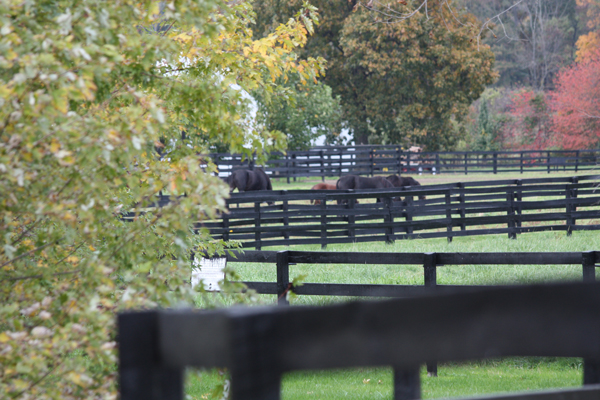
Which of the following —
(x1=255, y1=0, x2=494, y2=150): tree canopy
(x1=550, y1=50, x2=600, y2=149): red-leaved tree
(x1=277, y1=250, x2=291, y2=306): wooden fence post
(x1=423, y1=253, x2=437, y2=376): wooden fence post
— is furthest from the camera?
(x1=550, y1=50, x2=600, y2=149): red-leaved tree

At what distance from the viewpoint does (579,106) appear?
126ft

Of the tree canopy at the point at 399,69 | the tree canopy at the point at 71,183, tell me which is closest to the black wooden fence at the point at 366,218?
the tree canopy at the point at 71,183

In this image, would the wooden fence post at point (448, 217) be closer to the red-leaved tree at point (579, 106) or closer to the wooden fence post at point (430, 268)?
the wooden fence post at point (430, 268)

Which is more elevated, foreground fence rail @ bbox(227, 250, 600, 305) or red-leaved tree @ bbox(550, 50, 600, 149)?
red-leaved tree @ bbox(550, 50, 600, 149)

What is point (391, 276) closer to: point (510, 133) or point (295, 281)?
point (295, 281)

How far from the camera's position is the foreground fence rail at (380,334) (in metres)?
1.47

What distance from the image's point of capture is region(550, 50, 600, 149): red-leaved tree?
127ft

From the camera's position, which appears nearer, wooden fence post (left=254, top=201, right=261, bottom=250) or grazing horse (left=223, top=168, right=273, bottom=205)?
wooden fence post (left=254, top=201, right=261, bottom=250)

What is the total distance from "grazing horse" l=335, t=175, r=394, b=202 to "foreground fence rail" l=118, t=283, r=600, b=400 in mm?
20534

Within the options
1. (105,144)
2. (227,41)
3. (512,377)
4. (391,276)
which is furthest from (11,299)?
(391,276)

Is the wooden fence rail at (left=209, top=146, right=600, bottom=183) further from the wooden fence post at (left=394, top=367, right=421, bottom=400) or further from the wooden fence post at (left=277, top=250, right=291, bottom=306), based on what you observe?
the wooden fence post at (left=394, top=367, right=421, bottom=400)

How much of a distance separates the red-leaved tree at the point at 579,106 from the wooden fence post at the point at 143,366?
40140mm

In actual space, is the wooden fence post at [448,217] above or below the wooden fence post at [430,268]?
below

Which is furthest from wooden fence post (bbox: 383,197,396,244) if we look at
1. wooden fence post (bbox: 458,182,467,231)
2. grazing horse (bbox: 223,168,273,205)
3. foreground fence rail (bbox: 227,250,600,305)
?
grazing horse (bbox: 223,168,273,205)
